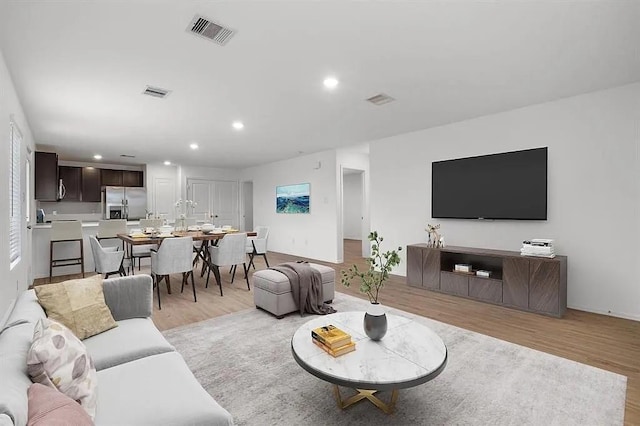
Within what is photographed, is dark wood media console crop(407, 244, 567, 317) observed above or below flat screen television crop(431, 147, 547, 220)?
below

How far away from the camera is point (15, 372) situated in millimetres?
1144

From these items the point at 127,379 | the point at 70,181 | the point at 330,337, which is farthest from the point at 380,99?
the point at 70,181

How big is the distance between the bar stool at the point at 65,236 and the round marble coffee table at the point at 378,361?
17.6 feet

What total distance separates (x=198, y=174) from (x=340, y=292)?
6.78 metres

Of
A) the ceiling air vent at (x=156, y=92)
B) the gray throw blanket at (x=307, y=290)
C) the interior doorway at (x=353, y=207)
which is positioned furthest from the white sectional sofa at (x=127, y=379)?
the interior doorway at (x=353, y=207)

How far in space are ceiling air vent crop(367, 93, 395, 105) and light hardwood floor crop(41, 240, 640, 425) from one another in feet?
8.27

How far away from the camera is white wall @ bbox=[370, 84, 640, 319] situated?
3439 millimetres

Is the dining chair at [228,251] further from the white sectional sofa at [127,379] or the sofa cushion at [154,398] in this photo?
the sofa cushion at [154,398]

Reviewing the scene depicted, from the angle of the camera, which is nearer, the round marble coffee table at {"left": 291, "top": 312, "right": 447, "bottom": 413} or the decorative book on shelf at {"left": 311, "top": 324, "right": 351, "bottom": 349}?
the round marble coffee table at {"left": 291, "top": 312, "right": 447, "bottom": 413}

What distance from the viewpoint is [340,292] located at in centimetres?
462

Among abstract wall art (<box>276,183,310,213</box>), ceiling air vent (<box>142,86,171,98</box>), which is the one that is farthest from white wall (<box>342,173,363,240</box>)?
ceiling air vent (<box>142,86,171,98</box>)

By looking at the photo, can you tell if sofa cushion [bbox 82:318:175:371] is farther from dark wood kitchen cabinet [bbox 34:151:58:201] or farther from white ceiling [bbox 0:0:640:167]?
dark wood kitchen cabinet [bbox 34:151:58:201]

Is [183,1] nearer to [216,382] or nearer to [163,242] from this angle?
[216,382]

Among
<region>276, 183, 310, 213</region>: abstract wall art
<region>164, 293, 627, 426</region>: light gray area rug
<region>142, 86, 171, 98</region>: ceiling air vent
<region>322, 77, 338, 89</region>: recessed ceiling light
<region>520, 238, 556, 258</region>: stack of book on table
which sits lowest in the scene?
<region>164, 293, 627, 426</region>: light gray area rug
